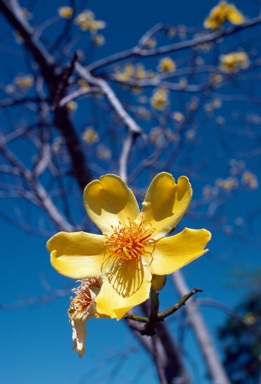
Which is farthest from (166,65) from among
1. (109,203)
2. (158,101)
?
(109,203)

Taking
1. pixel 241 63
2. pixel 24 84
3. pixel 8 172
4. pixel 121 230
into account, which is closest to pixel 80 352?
pixel 121 230

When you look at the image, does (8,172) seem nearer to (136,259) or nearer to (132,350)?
(132,350)

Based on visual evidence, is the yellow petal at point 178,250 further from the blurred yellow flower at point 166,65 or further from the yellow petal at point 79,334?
the blurred yellow flower at point 166,65

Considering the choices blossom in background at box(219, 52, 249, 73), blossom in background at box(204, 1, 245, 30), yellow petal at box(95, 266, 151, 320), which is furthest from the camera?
blossom in background at box(219, 52, 249, 73)

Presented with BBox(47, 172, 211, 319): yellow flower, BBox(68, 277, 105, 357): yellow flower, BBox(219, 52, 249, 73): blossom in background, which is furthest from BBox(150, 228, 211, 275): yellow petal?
BBox(219, 52, 249, 73): blossom in background

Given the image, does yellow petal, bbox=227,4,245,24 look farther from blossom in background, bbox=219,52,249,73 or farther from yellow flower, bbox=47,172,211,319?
yellow flower, bbox=47,172,211,319

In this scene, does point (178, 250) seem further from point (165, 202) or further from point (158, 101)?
point (158, 101)
